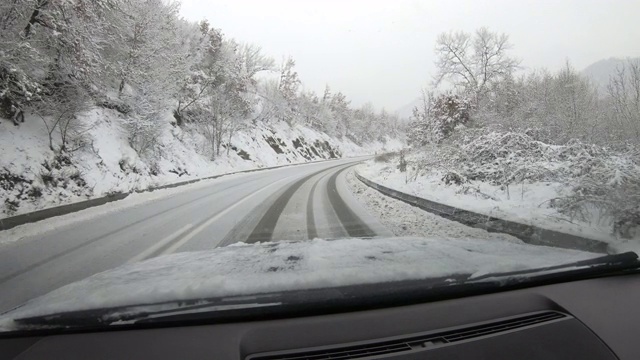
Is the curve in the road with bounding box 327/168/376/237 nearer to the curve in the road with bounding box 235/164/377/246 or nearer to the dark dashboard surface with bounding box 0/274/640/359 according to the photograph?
the curve in the road with bounding box 235/164/377/246

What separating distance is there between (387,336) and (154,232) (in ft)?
20.4

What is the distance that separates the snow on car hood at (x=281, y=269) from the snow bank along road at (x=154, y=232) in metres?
2.25

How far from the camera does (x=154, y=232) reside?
6.93 meters

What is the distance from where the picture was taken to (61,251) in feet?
18.3

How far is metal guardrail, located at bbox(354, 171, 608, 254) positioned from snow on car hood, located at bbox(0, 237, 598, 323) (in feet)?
7.48

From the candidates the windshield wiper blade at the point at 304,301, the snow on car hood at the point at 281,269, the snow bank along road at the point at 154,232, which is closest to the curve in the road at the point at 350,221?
the snow bank along road at the point at 154,232

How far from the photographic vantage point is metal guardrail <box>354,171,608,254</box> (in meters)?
4.82

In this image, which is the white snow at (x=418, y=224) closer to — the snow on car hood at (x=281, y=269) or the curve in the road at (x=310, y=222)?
the curve in the road at (x=310, y=222)

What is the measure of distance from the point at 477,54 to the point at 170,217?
18813 millimetres

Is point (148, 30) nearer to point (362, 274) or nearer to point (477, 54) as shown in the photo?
point (477, 54)

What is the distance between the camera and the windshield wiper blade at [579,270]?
7.57ft

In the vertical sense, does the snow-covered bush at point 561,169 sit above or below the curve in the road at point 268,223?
above

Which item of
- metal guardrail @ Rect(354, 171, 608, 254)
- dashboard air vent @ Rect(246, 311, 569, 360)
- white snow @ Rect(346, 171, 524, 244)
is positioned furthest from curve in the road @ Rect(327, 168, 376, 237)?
dashboard air vent @ Rect(246, 311, 569, 360)

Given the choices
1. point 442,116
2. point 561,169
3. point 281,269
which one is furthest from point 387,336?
point 442,116
